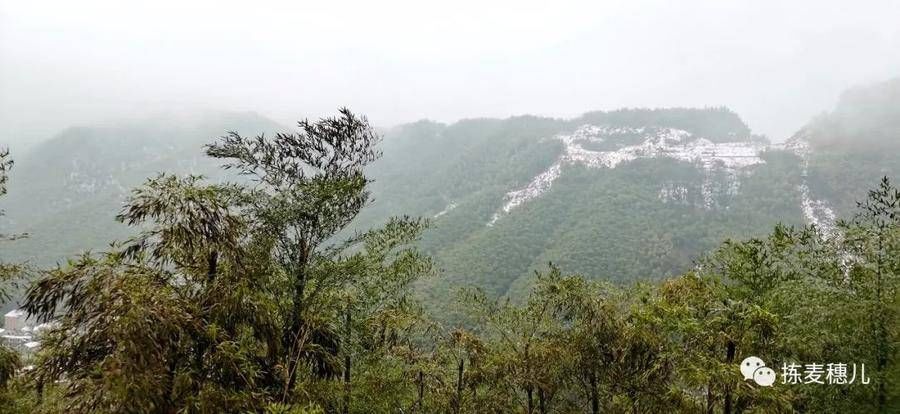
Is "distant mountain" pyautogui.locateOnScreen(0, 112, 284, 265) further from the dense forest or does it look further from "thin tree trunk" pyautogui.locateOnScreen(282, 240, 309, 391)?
"thin tree trunk" pyautogui.locateOnScreen(282, 240, 309, 391)

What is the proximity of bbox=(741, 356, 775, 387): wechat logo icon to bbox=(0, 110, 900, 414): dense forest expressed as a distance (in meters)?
0.12

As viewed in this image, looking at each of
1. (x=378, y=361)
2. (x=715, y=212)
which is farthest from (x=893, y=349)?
(x=715, y=212)

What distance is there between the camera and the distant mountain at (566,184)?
81438mm

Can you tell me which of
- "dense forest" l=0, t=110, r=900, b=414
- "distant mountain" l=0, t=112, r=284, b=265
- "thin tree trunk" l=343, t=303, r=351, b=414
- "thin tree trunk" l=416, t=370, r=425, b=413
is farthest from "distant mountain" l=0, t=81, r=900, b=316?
"thin tree trunk" l=343, t=303, r=351, b=414

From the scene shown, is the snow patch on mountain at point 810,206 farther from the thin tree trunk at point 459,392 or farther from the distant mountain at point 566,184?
the thin tree trunk at point 459,392

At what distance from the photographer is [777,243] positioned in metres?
9.41

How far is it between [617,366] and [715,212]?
108m

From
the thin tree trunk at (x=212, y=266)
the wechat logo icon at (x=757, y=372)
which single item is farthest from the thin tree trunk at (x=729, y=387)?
the thin tree trunk at (x=212, y=266)

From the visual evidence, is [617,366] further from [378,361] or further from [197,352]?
[197,352]

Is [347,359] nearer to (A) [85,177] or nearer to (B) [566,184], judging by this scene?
(B) [566,184]

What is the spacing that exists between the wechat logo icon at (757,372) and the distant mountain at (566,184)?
45725mm

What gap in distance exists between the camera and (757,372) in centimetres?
848

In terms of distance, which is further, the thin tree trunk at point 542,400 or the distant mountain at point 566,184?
the distant mountain at point 566,184

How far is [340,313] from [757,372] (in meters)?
7.48
